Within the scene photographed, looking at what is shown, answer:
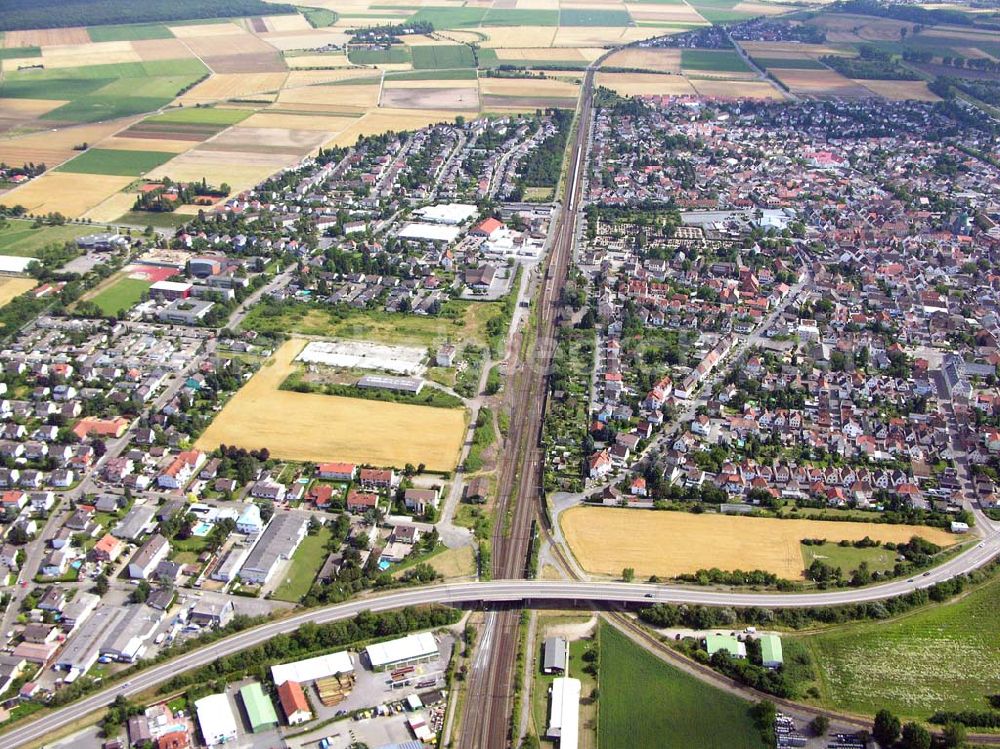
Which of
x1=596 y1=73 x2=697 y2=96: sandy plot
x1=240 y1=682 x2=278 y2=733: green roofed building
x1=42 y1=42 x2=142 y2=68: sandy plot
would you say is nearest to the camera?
x1=240 y1=682 x2=278 y2=733: green roofed building

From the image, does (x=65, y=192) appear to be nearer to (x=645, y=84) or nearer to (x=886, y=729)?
(x=645, y=84)

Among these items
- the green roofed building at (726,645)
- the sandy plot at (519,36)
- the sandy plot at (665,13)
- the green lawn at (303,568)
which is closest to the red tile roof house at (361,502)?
the green lawn at (303,568)

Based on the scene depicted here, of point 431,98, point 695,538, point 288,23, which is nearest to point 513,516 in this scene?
point 695,538

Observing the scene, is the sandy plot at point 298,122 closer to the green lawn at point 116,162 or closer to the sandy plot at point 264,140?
the sandy plot at point 264,140

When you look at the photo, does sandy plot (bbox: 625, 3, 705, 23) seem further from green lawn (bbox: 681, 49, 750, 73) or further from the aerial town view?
the aerial town view

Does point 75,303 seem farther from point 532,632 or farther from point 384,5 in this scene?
point 384,5

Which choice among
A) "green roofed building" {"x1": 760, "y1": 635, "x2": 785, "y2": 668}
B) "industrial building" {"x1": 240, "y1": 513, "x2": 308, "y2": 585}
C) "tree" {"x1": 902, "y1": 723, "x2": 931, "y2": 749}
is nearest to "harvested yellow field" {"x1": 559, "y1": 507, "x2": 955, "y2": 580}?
"green roofed building" {"x1": 760, "y1": 635, "x2": 785, "y2": 668}

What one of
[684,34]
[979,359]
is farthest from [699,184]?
[684,34]
